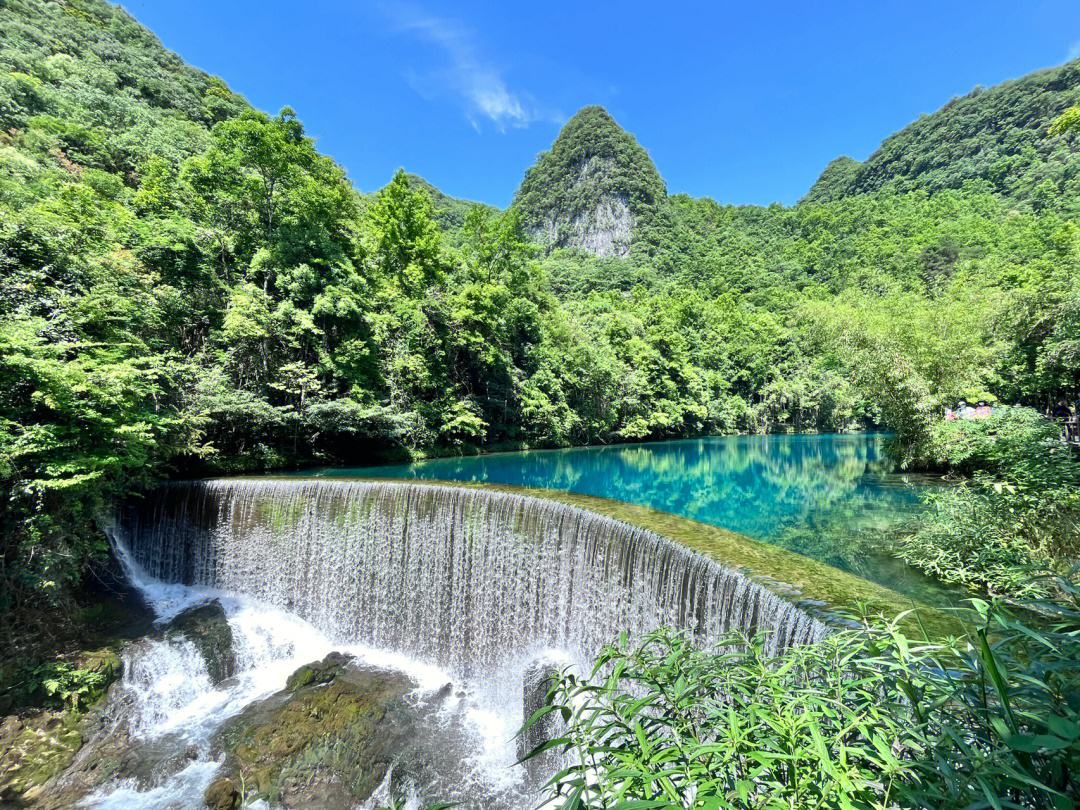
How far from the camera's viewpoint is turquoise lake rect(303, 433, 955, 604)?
7.06 metres

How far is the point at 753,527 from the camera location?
8.42 m

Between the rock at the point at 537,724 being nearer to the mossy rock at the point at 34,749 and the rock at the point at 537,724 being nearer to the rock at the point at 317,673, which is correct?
the rock at the point at 317,673

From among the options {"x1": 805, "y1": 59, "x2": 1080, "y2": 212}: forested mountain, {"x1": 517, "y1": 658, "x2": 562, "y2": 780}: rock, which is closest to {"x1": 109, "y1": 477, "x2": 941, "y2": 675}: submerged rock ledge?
{"x1": 517, "y1": 658, "x2": 562, "y2": 780}: rock

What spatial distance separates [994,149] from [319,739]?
91.2 meters

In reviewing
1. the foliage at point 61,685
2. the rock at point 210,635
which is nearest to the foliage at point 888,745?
the foliage at point 61,685

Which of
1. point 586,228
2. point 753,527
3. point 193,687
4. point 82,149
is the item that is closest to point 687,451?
point 753,527

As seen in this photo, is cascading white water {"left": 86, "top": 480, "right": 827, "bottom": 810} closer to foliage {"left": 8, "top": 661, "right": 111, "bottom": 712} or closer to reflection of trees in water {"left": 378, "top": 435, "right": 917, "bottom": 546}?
foliage {"left": 8, "top": 661, "right": 111, "bottom": 712}

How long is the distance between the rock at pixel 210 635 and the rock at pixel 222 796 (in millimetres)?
2091

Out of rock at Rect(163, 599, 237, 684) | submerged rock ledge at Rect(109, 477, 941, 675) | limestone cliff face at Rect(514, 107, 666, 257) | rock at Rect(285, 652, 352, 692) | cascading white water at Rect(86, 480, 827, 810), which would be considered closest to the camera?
submerged rock ledge at Rect(109, 477, 941, 675)

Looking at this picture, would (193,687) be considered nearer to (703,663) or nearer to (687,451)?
(703,663)

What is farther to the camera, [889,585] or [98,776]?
[889,585]

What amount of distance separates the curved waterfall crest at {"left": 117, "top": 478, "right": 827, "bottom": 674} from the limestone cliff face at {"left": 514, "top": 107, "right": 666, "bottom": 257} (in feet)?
234

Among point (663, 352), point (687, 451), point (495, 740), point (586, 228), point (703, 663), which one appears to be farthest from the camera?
point (586, 228)

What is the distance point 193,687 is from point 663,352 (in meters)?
29.7
